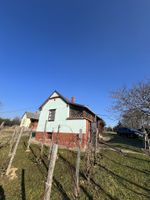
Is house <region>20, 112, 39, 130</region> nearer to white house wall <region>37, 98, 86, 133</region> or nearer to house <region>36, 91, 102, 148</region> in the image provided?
→ house <region>36, 91, 102, 148</region>

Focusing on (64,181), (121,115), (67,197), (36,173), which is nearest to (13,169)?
(36,173)

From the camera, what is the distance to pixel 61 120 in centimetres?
1861

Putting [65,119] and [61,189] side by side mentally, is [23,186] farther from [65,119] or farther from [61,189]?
[65,119]

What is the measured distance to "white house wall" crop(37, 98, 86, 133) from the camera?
16.6 metres

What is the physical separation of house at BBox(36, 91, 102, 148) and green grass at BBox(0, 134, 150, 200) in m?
5.81

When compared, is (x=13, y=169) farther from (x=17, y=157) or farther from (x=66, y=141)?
(x=66, y=141)

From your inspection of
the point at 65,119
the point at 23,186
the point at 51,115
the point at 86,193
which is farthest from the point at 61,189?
the point at 51,115

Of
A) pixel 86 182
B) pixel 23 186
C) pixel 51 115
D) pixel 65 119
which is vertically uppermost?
pixel 51 115

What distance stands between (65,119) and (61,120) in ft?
2.49

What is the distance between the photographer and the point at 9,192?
6492 mm

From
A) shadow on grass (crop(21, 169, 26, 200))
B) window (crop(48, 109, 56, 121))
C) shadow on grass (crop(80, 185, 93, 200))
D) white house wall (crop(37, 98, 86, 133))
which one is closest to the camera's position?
shadow on grass (crop(80, 185, 93, 200))

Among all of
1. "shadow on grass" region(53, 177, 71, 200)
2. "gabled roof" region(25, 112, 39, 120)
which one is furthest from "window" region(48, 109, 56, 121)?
"gabled roof" region(25, 112, 39, 120)

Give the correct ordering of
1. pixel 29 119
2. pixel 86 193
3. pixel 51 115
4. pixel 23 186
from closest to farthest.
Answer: pixel 86 193 < pixel 23 186 < pixel 51 115 < pixel 29 119

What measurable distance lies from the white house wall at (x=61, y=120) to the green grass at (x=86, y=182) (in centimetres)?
670
